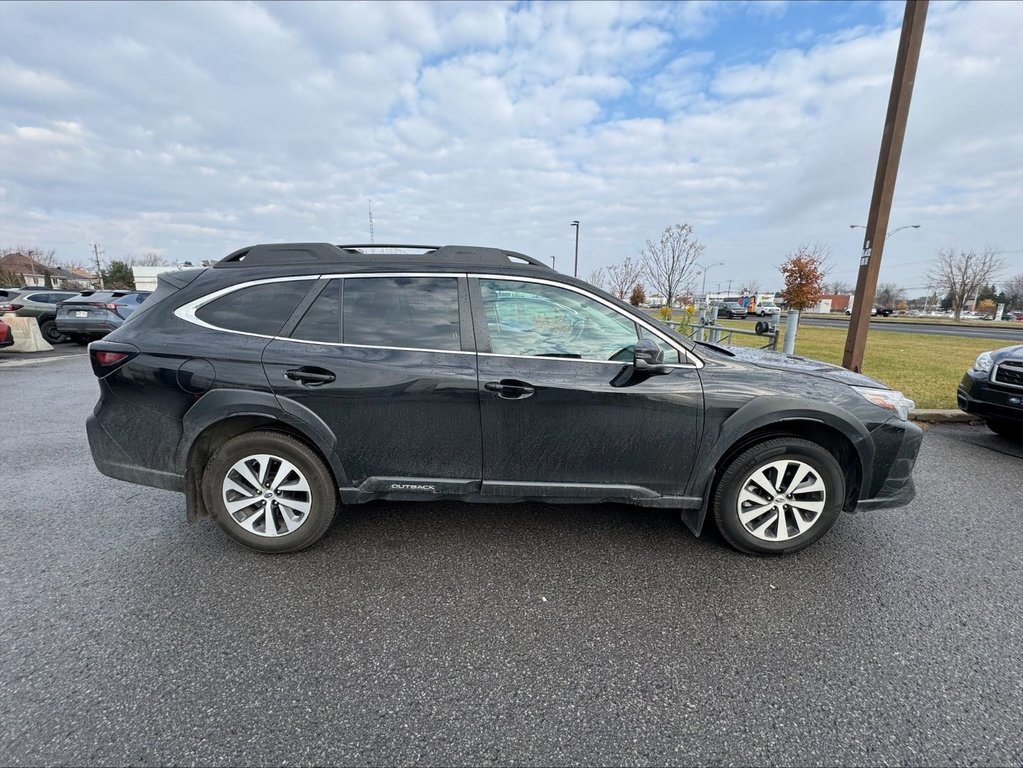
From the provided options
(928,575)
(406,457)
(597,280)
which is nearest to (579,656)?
(406,457)

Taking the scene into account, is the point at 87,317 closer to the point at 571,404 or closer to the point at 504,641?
the point at 571,404

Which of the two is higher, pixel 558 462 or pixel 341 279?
pixel 341 279

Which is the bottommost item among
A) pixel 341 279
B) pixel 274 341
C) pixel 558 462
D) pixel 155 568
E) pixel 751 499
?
pixel 155 568

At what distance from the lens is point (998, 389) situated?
4.76 m

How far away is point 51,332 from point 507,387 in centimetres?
1695

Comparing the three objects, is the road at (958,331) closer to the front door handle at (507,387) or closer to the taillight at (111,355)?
the front door handle at (507,387)

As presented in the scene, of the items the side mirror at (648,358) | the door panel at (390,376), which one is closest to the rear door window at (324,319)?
the door panel at (390,376)

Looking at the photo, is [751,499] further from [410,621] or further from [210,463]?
[210,463]

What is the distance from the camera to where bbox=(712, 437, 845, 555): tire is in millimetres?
2785

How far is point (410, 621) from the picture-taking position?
231 cm

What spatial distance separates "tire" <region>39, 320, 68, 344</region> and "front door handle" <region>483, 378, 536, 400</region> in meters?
16.0

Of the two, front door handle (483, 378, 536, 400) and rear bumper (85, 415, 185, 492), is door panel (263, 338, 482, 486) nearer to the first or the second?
front door handle (483, 378, 536, 400)

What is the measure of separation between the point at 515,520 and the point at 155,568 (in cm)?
217

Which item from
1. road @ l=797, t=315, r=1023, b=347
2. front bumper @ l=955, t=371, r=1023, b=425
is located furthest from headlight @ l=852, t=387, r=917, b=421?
road @ l=797, t=315, r=1023, b=347
